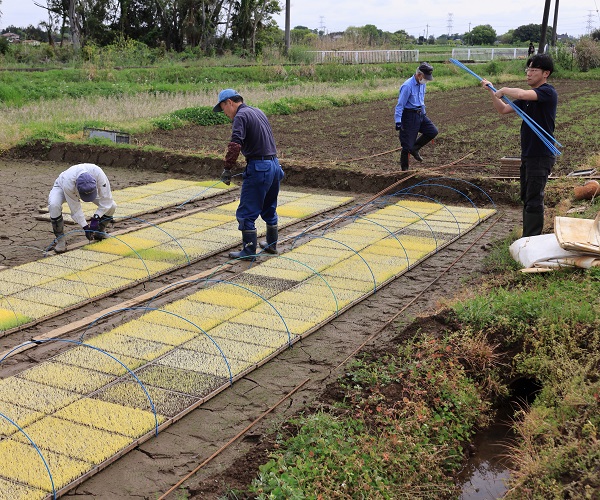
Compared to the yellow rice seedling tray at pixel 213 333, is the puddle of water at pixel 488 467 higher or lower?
lower

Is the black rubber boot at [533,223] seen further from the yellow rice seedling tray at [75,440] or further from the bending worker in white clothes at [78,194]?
the yellow rice seedling tray at [75,440]

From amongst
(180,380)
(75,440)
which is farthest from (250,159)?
(75,440)

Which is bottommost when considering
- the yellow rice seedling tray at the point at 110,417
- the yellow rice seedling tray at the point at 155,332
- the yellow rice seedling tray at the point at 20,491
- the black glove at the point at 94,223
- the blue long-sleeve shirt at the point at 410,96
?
the yellow rice seedling tray at the point at 20,491

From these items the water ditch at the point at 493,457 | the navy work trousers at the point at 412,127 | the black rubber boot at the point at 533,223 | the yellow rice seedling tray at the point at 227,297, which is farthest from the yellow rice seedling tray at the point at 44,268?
the navy work trousers at the point at 412,127

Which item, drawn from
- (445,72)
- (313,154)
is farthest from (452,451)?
(445,72)

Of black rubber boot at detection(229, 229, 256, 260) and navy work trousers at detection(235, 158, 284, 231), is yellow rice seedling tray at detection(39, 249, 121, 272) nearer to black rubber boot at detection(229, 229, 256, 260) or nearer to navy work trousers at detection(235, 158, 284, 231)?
black rubber boot at detection(229, 229, 256, 260)

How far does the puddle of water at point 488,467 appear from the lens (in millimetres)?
4004

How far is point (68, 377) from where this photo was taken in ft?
15.3

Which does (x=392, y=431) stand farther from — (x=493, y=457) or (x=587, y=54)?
(x=587, y=54)

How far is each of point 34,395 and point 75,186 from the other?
3.51m

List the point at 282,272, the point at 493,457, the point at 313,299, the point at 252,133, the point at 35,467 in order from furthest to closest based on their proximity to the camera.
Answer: the point at 252,133 < the point at 282,272 < the point at 313,299 < the point at 493,457 < the point at 35,467

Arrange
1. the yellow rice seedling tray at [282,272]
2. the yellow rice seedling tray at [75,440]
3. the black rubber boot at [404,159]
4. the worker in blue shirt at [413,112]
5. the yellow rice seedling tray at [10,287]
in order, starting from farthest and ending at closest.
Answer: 1. the black rubber boot at [404,159]
2. the worker in blue shirt at [413,112]
3. the yellow rice seedling tray at [282,272]
4. the yellow rice seedling tray at [10,287]
5. the yellow rice seedling tray at [75,440]

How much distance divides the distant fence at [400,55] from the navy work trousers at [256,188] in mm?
31322

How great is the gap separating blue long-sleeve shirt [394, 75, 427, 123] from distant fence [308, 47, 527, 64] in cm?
2787
